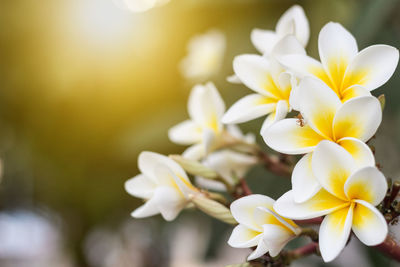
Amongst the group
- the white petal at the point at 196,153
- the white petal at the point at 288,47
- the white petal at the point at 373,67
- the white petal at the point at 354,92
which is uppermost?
→ the white petal at the point at 288,47

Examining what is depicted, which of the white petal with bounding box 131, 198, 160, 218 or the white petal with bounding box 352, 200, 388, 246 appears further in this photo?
the white petal with bounding box 131, 198, 160, 218

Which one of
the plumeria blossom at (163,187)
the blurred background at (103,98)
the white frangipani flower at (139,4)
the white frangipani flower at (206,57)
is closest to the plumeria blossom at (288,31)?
the plumeria blossom at (163,187)

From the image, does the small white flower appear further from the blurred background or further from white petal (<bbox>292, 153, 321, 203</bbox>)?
the blurred background

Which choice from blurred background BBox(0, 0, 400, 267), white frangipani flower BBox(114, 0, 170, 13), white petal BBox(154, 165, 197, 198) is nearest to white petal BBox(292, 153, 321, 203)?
white petal BBox(154, 165, 197, 198)

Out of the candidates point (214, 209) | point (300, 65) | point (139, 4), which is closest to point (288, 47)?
point (300, 65)

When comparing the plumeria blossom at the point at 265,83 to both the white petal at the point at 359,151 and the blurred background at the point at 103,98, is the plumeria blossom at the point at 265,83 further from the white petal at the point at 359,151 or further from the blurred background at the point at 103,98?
the blurred background at the point at 103,98

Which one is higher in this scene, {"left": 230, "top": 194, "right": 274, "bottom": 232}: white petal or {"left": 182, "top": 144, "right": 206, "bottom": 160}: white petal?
{"left": 182, "top": 144, "right": 206, "bottom": 160}: white petal

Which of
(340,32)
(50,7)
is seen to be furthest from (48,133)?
(340,32)

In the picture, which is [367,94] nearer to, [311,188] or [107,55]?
[311,188]
